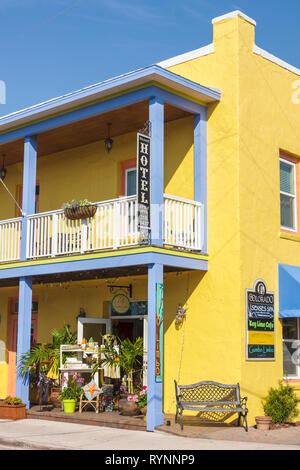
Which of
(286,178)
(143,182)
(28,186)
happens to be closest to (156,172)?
(143,182)

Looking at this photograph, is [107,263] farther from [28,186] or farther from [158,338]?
[28,186]

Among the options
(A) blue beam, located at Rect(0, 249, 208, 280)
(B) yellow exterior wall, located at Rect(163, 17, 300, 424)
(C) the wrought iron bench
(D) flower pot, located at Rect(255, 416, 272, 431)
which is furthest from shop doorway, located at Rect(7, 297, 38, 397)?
(D) flower pot, located at Rect(255, 416, 272, 431)

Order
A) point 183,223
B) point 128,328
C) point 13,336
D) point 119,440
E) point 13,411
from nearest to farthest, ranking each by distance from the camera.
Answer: point 119,440, point 183,223, point 13,411, point 128,328, point 13,336

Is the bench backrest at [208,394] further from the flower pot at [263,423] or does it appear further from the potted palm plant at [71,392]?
the potted palm plant at [71,392]

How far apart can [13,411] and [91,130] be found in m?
6.58

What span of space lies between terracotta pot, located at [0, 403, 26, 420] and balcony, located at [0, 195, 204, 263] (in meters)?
3.24

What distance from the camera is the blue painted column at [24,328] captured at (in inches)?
557

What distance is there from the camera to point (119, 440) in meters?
10.5

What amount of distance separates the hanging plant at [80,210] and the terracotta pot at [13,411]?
4.11 meters

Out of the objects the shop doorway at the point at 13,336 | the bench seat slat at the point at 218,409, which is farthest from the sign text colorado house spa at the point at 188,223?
the shop doorway at the point at 13,336

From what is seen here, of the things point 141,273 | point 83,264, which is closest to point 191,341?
point 141,273

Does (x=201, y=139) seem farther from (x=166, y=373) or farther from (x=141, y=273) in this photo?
(x=166, y=373)
